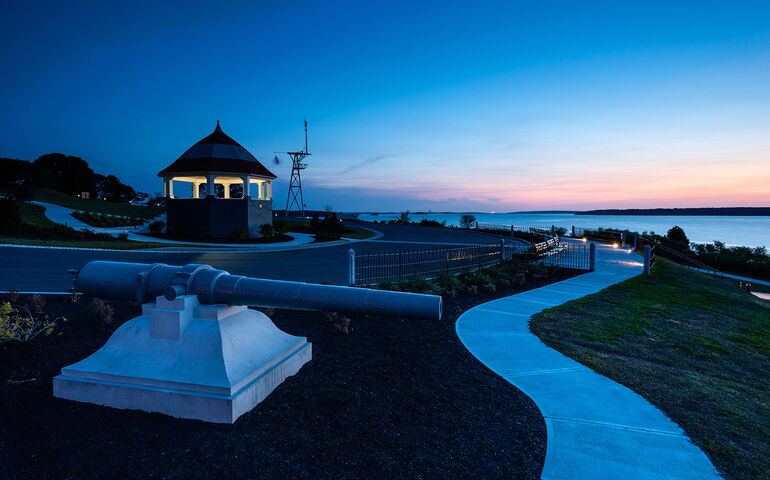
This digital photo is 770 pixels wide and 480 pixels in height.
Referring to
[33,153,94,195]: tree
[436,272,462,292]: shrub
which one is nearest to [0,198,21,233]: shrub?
[436,272,462,292]: shrub

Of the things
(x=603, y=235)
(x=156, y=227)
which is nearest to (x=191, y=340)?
(x=156, y=227)

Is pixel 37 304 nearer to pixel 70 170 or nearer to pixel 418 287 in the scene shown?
pixel 418 287

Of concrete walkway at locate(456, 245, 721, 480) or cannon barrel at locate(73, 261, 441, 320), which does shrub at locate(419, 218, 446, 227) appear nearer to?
concrete walkway at locate(456, 245, 721, 480)

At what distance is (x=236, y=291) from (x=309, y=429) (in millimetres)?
1386

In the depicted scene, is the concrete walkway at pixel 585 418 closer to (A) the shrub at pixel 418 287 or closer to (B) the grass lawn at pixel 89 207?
(A) the shrub at pixel 418 287

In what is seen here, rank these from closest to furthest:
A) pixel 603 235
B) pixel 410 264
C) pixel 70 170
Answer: pixel 410 264, pixel 603 235, pixel 70 170

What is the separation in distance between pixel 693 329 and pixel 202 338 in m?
9.36

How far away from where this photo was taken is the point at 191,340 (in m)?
3.68

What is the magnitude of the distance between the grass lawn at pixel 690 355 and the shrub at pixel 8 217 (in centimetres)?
2579

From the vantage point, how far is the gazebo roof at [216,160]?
25.4 m

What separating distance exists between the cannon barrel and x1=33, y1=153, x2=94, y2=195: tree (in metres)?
81.8

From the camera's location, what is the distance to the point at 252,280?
144 inches

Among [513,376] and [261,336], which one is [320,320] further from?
[513,376]

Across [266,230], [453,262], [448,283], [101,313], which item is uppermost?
[266,230]
